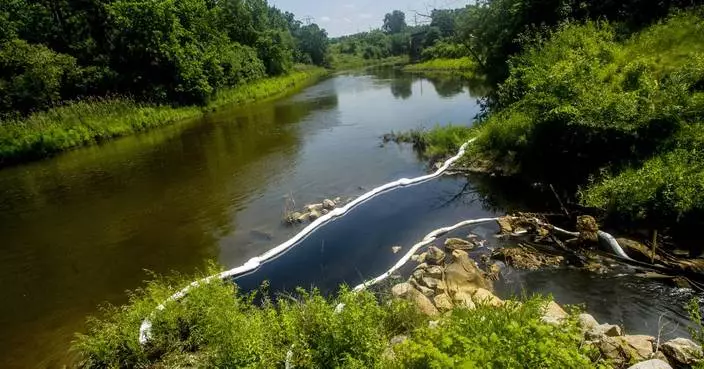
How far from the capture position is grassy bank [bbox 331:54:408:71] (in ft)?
285

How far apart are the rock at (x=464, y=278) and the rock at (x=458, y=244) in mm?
1184

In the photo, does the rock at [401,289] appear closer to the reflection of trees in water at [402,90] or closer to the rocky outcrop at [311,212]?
the rocky outcrop at [311,212]

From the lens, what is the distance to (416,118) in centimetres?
2438

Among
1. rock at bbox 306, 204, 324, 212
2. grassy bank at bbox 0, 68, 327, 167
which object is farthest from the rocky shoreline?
grassy bank at bbox 0, 68, 327, 167

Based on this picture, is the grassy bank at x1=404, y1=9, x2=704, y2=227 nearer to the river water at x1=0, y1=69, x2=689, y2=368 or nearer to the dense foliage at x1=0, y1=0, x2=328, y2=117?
the river water at x1=0, y1=69, x2=689, y2=368

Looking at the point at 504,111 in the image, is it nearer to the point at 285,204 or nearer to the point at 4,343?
the point at 285,204

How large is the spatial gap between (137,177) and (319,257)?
35.9ft

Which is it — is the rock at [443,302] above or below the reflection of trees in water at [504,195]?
above

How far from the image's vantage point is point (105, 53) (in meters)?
30.5

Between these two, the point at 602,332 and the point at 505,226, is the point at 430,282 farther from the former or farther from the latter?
the point at 505,226

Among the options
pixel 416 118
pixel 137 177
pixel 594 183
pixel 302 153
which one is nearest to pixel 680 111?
pixel 594 183

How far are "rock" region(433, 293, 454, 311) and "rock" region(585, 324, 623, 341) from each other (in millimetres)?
1989

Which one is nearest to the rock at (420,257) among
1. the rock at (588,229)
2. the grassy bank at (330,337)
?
the grassy bank at (330,337)

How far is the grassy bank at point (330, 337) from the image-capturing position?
12.7 ft
